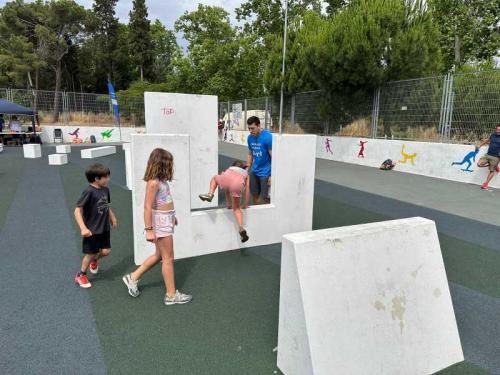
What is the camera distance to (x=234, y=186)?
4504 mm

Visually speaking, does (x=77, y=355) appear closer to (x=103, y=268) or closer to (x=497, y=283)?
(x=103, y=268)

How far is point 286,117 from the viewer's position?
64.7ft

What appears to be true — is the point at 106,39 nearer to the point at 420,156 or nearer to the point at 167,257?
the point at 420,156

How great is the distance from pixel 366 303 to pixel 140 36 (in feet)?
162

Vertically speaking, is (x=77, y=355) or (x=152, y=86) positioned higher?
(x=152, y=86)

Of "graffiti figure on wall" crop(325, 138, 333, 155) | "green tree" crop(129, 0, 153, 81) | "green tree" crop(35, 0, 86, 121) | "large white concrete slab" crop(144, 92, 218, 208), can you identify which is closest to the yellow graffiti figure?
"graffiti figure on wall" crop(325, 138, 333, 155)

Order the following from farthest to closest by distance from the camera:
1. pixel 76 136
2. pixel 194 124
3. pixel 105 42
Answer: pixel 105 42 → pixel 76 136 → pixel 194 124

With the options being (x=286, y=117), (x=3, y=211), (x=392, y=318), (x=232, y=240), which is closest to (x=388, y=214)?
(x=232, y=240)

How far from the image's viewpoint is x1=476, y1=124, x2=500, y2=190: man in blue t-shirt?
9.26 m

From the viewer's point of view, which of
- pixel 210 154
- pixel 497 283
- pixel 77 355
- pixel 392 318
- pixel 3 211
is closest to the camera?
pixel 392 318

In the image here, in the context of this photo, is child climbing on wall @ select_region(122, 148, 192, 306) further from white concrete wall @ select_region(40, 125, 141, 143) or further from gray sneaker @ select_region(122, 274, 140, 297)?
white concrete wall @ select_region(40, 125, 141, 143)

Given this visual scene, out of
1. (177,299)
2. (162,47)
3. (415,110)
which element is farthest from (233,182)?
(162,47)

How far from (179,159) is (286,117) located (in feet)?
52.7

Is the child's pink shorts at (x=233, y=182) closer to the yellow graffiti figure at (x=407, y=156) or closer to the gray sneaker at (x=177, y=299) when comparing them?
the gray sneaker at (x=177, y=299)
